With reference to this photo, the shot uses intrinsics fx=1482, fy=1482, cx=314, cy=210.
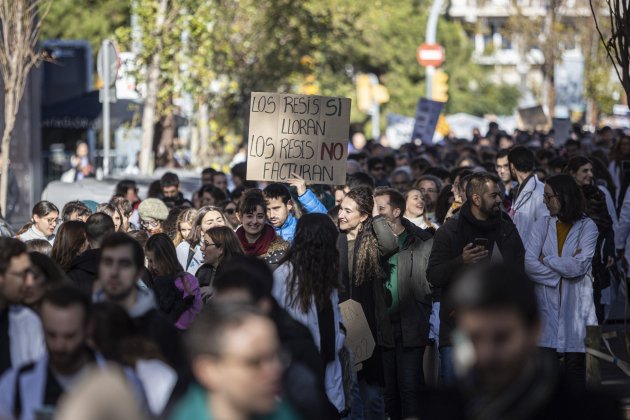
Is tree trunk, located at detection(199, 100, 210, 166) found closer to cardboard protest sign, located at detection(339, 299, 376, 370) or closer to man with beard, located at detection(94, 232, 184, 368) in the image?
cardboard protest sign, located at detection(339, 299, 376, 370)

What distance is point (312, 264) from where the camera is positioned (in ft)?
24.2

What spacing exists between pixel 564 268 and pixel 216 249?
7.77ft

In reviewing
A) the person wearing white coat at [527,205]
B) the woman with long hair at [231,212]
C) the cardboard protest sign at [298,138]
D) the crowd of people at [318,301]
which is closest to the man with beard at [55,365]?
the crowd of people at [318,301]

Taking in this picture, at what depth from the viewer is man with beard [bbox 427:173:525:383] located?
29.5ft

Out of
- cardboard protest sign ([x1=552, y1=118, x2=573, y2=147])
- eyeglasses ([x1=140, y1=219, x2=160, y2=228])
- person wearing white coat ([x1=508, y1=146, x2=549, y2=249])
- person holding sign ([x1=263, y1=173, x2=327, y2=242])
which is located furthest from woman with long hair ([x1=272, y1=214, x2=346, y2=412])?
cardboard protest sign ([x1=552, y1=118, x2=573, y2=147])

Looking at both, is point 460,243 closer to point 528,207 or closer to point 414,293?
point 414,293

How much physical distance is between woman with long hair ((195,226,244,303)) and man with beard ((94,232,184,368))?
2.63m

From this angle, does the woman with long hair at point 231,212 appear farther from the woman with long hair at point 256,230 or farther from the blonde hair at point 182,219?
the woman with long hair at point 256,230

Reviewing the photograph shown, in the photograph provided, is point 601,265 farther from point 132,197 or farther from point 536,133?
point 536,133

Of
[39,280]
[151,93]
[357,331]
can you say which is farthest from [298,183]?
[151,93]

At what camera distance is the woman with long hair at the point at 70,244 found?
8719 millimetres

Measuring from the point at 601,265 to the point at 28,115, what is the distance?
1372cm

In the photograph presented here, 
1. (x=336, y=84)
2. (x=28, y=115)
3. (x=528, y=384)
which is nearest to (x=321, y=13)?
(x=28, y=115)

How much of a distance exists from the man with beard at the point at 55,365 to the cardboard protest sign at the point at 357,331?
344 centimetres
